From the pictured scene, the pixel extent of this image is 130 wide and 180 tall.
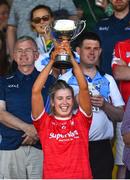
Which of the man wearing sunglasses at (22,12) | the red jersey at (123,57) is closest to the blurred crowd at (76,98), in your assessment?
the red jersey at (123,57)

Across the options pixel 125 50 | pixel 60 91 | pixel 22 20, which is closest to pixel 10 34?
pixel 22 20

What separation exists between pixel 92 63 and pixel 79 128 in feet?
3.66

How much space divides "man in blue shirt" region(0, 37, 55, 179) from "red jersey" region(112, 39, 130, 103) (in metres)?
0.86

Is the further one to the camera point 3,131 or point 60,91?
point 3,131

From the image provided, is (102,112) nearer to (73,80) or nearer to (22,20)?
(73,80)

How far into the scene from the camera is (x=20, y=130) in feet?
25.3

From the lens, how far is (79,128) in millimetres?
7105

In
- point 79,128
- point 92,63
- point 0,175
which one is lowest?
point 0,175

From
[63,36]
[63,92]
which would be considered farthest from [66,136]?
[63,36]

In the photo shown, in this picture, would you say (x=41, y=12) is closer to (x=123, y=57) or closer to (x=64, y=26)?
(x=123, y=57)

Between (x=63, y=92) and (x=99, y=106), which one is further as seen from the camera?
(x=99, y=106)

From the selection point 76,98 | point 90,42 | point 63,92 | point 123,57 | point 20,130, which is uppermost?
point 90,42

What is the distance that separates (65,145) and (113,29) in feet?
8.26

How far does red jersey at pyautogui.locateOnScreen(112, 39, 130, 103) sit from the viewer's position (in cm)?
830
